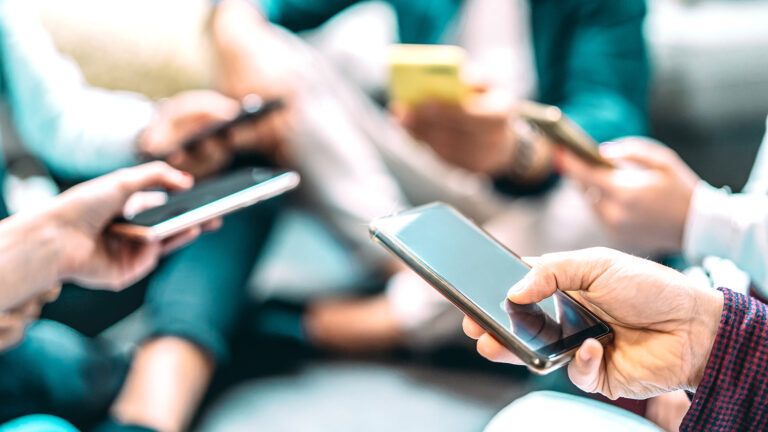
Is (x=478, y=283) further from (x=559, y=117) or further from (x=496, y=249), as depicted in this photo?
(x=559, y=117)

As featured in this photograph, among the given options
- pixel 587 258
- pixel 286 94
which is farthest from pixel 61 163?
pixel 587 258

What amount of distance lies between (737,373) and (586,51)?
1.88 ft

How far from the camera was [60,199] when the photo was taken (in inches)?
20.9

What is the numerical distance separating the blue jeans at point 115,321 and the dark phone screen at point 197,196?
0.34 ft

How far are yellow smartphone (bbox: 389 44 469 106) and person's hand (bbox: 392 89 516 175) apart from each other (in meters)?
0.02

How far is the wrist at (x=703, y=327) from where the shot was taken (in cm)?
37

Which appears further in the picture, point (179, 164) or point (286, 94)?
point (286, 94)

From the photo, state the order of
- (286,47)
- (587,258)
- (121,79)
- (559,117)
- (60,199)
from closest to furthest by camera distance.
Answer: (587,258), (60,199), (559,117), (121,79), (286,47)

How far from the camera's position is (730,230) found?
512mm

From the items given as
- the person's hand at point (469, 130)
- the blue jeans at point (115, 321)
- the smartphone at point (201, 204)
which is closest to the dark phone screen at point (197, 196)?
the smartphone at point (201, 204)

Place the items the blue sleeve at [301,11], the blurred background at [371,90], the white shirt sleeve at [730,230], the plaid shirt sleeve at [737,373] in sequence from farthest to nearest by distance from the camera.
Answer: the blue sleeve at [301,11], the blurred background at [371,90], the white shirt sleeve at [730,230], the plaid shirt sleeve at [737,373]

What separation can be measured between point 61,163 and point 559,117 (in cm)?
50

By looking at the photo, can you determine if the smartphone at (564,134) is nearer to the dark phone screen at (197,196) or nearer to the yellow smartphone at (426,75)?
the yellow smartphone at (426,75)

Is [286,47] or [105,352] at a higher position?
[286,47]
